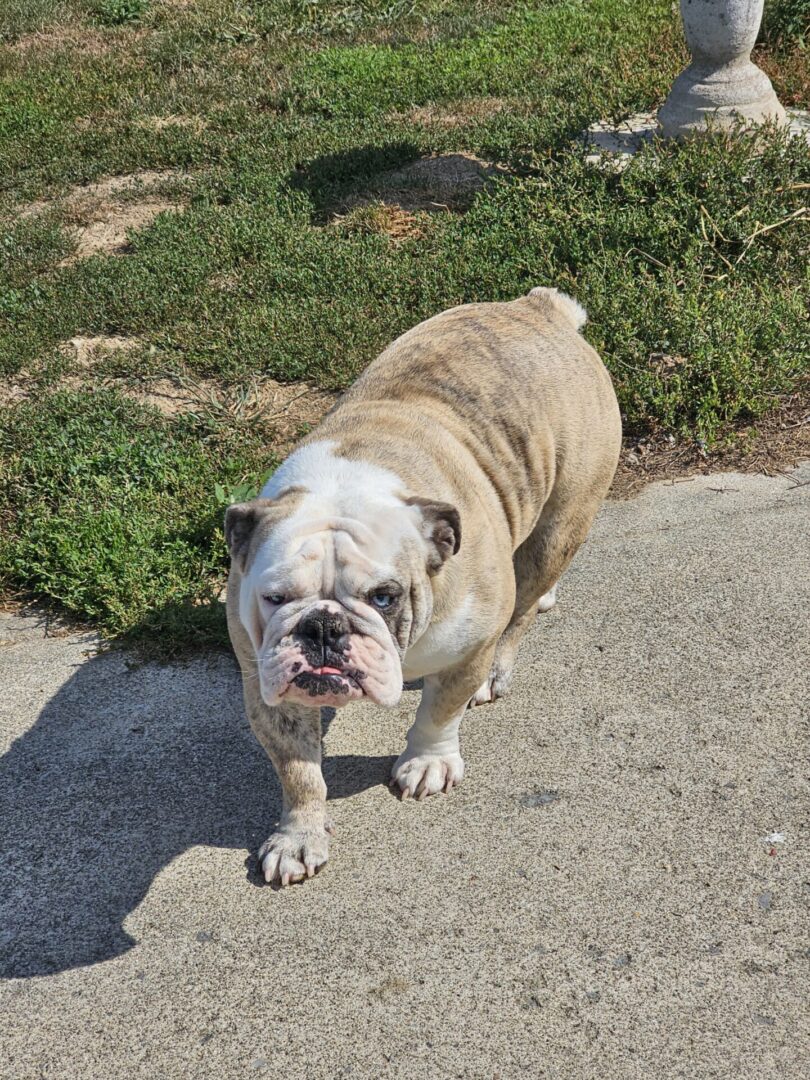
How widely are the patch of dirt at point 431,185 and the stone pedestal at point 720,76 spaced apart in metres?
1.41

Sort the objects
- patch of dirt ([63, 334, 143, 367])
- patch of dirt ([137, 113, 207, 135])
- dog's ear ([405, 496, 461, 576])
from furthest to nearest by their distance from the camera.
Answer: patch of dirt ([137, 113, 207, 135]) < patch of dirt ([63, 334, 143, 367]) < dog's ear ([405, 496, 461, 576])

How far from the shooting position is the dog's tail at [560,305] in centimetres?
436

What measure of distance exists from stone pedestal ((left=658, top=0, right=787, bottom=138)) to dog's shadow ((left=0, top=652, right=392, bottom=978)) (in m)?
5.64

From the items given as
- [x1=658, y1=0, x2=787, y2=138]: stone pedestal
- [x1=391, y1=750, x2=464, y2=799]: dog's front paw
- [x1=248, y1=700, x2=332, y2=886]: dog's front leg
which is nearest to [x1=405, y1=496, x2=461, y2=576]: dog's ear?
[x1=248, y1=700, x2=332, y2=886]: dog's front leg

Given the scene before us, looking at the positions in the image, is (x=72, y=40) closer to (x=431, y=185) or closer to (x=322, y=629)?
(x=431, y=185)

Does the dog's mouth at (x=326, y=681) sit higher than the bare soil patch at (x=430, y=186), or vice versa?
the dog's mouth at (x=326, y=681)

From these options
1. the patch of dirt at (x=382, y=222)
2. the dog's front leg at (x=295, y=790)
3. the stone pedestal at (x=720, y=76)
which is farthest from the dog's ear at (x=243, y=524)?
the stone pedestal at (x=720, y=76)

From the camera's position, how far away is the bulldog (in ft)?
9.66

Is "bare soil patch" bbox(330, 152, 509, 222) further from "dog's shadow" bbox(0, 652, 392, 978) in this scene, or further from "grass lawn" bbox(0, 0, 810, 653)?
"dog's shadow" bbox(0, 652, 392, 978)

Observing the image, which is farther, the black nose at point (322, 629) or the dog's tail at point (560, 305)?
the dog's tail at point (560, 305)

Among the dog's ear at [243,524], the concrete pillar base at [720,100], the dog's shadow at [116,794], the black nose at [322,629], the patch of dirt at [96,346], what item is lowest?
the dog's shadow at [116,794]

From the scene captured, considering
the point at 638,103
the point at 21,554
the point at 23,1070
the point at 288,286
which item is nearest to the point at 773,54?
the point at 638,103

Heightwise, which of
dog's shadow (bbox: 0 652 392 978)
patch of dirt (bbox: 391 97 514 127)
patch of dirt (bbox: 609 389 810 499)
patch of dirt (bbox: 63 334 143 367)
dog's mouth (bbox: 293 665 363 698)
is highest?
dog's mouth (bbox: 293 665 363 698)

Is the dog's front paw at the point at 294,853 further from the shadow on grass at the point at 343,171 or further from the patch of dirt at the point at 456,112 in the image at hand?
the patch of dirt at the point at 456,112
